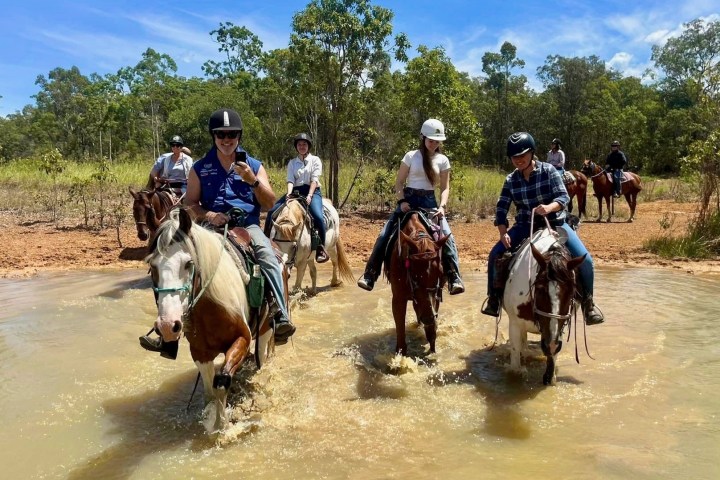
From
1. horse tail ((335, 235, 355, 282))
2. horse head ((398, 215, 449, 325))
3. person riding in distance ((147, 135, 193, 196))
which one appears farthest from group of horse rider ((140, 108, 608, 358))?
person riding in distance ((147, 135, 193, 196))

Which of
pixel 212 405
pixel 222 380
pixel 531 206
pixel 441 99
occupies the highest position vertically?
pixel 441 99

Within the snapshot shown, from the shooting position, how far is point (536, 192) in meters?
5.45

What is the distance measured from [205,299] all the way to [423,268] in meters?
2.23

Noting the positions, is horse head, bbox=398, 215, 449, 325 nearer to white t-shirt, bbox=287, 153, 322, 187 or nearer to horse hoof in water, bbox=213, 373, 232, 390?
horse hoof in water, bbox=213, 373, 232, 390

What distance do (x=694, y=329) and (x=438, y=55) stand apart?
12.9 metres

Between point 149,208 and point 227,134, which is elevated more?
point 227,134

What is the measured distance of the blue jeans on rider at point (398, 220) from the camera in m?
5.91

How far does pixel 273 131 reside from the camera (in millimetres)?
32562

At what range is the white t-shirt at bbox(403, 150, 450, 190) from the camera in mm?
5973

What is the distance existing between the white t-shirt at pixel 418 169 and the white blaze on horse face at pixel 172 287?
3.20 meters

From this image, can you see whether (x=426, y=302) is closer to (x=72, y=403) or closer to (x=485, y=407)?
(x=485, y=407)

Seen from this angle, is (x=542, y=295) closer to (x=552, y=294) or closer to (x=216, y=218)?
(x=552, y=294)

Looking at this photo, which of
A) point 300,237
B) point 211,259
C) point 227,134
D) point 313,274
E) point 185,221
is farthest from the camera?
point 313,274

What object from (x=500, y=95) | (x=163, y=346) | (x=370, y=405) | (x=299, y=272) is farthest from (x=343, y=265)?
(x=500, y=95)
